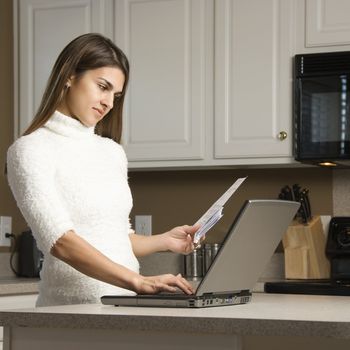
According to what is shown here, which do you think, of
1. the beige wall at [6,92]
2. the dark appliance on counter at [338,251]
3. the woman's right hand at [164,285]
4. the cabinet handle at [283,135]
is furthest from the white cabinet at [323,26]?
the woman's right hand at [164,285]

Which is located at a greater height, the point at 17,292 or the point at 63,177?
the point at 63,177

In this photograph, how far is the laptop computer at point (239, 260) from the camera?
180 centimetres

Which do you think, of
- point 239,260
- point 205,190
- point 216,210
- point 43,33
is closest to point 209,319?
point 239,260

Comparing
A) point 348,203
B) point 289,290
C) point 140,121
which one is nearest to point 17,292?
point 140,121

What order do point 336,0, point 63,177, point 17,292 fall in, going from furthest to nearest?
1. point 336,0
2. point 17,292
3. point 63,177

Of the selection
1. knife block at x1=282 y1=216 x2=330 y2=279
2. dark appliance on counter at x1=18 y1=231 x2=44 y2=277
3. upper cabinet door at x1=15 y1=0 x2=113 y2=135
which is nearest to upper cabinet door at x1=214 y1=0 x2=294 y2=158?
knife block at x1=282 y1=216 x2=330 y2=279

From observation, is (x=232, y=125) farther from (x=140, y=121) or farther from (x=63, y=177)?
(x=63, y=177)

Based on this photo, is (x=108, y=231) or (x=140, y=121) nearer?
(x=108, y=231)

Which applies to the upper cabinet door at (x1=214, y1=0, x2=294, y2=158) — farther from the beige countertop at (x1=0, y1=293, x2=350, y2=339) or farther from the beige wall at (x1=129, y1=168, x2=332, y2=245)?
the beige countertop at (x1=0, y1=293, x2=350, y2=339)

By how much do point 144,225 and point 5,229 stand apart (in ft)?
2.24

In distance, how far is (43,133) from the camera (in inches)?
92.1

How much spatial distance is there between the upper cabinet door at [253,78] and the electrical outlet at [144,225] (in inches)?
25.7

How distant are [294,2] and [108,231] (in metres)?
1.89

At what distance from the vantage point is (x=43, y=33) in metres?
4.22
